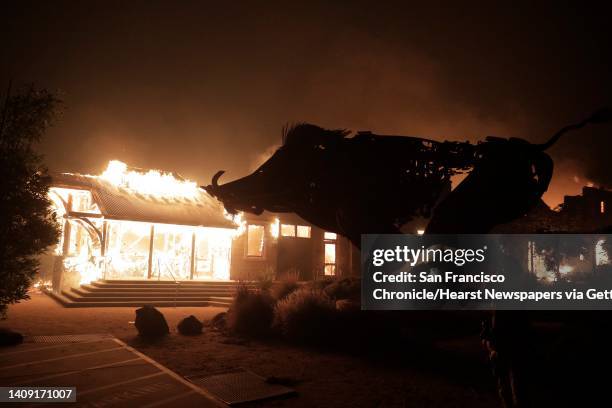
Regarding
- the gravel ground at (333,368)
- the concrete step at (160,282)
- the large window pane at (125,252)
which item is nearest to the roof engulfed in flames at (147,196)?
the large window pane at (125,252)

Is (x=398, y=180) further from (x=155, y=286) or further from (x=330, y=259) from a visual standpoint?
(x=330, y=259)

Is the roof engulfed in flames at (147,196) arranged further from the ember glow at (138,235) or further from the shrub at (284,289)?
the shrub at (284,289)

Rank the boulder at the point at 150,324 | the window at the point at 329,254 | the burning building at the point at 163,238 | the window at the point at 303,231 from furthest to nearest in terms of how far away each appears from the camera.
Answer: the window at the point at 329,254 < the window at the point at 303,231 < the burning building at the point at 163,238 < the boulder at the point at 150,324

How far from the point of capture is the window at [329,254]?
25.7m

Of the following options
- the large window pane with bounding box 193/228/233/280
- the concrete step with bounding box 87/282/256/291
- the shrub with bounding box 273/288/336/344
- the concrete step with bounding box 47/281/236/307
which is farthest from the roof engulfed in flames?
the shrub with bounding box 273/288/336/344

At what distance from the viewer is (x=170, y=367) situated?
653cm

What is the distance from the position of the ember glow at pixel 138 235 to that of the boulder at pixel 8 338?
903 centimetres

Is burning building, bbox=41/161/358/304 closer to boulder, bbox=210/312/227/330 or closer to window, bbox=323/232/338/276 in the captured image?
window, bbox=323/232/338/276

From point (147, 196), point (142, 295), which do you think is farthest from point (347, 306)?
point (147, 196)

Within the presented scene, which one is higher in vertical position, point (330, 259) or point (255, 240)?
point (255, 240)

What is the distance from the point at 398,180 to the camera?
11.4ft

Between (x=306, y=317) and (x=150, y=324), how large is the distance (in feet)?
11.7

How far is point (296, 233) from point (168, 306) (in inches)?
402

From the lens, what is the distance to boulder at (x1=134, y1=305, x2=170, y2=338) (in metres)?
9.40
